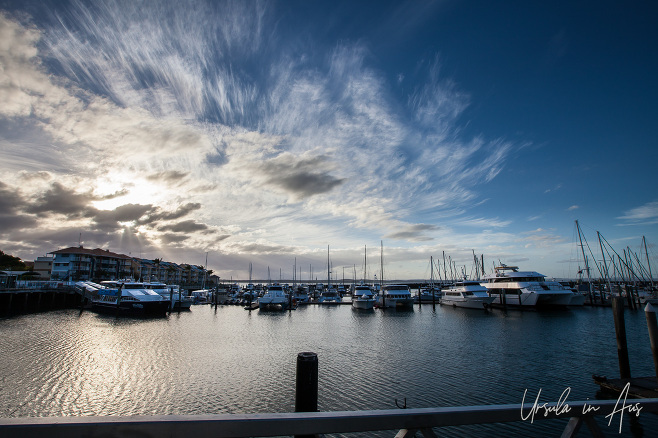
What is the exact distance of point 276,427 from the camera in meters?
3.46

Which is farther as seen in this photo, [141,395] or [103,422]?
[141,395]

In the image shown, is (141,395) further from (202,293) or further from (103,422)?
(202,293)

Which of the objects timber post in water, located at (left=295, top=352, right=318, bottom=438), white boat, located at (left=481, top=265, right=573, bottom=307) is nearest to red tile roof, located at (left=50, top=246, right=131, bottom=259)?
white boat, located at (left=481, top=265, right=573, bottom=307)

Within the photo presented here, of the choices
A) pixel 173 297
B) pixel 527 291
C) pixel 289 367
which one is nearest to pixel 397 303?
pixel 527 291

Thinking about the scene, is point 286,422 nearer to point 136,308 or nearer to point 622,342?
point 622,342

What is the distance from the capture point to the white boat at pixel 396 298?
71.0 m

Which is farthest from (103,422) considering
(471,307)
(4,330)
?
(471,307)

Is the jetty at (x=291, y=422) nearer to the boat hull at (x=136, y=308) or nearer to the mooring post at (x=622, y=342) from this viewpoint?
the mooring post at (x=622, y=342)

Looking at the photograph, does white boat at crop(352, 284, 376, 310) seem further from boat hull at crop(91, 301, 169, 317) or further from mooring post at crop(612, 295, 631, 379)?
mooring post at crop(612, 295, 631, 379)

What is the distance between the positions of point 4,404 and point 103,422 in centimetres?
2004

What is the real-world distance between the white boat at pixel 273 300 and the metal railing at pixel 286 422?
69.5 meters

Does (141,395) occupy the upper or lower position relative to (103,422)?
lower

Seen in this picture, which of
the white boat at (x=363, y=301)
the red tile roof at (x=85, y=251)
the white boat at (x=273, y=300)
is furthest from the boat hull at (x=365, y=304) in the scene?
the red tile roof at (x=85, y=251)

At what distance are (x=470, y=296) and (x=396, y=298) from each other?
1504 cm
